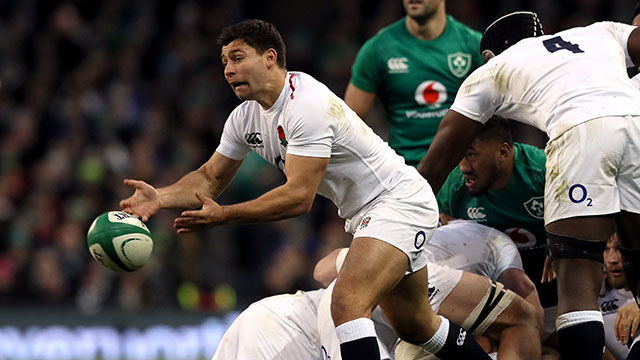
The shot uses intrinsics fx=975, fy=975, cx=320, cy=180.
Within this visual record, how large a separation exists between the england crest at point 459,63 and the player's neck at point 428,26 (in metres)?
0.22

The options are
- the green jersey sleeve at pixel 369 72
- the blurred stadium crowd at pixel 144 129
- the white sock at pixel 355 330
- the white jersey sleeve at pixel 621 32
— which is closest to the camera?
the white sock at pixel 355 330

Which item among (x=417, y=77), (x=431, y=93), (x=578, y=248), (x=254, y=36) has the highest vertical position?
(x=254, y=36)

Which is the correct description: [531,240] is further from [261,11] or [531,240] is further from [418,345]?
[261,11]

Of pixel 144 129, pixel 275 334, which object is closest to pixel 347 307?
pixel 275 334

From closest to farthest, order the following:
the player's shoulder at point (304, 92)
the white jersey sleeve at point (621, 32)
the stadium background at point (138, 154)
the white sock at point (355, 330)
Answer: the white sock at point (355, 330)
the player's shoulder at point (304, 92)
the white jersey sleeve at point (621, 32)
the stadium background at point (138, 154)

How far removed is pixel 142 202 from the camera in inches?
207

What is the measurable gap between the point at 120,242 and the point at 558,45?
2.46m

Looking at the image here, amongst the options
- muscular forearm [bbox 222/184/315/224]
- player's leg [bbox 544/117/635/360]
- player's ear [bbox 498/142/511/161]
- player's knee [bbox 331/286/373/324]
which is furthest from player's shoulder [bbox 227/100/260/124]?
player's leg [bbox 544/117/635/360]

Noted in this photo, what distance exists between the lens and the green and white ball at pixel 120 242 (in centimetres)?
502

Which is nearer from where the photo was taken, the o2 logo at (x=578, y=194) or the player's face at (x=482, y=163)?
the o2 logo at (x=578, y=194)

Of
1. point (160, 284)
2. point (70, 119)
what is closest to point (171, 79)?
point (70, 119)

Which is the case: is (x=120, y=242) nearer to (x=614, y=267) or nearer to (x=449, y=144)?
(x=449, y=144)

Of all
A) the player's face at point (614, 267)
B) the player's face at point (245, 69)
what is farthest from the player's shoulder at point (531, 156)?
the player's face at point (245, 69)

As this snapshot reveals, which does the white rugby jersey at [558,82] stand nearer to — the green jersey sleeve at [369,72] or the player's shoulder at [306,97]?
the player's shoulder at [306,97]
